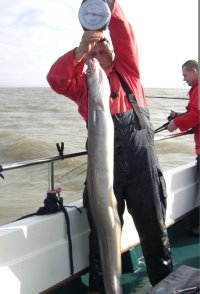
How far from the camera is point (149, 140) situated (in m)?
3.09

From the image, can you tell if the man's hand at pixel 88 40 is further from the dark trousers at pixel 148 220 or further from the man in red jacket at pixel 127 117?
the dark trousers at pixel 148 220

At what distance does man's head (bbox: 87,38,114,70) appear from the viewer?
3.03 m

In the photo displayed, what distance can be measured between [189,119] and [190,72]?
60cm

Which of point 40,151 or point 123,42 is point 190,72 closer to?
point 123,42

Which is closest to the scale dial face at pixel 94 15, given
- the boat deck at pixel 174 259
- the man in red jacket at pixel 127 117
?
the man in red jacket at pixel 127 117

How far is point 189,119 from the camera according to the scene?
459cm

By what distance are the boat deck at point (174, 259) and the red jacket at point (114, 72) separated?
5.05 ft

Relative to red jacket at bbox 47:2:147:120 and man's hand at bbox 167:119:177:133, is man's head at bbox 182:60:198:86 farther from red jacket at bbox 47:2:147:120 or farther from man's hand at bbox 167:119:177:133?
red jacket at bbox 47:2:147:120

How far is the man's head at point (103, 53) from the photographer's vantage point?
303cm

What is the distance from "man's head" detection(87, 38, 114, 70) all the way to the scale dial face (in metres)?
0.33

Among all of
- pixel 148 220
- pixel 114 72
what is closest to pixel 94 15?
pixel 114 72

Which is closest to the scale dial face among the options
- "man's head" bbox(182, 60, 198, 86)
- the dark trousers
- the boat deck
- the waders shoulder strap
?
the waders shoulder strap

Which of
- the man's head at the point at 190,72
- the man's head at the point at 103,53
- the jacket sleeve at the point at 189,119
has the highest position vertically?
the man's head at the point at 103,53

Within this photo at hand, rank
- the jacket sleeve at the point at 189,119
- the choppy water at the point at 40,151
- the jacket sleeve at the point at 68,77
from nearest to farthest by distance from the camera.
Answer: the jacket sleeve at the point at 68,77 → the jacket sleeve at the point at 189,119 → the choppy water at the point at 40,151
